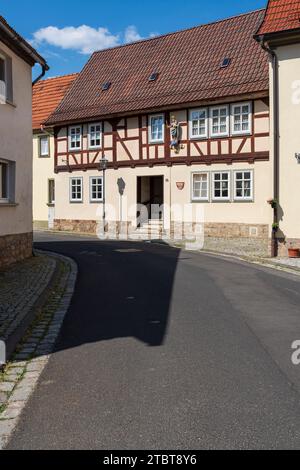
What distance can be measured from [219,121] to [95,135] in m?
7.17

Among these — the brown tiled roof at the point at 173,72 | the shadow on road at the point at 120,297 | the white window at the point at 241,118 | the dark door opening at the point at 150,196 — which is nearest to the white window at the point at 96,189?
the dark door opening at the point at 150,196

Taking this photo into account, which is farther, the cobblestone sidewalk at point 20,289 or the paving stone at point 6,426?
the cobblestone sidewalk at point 20,289

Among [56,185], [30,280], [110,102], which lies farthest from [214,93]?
[30,280]

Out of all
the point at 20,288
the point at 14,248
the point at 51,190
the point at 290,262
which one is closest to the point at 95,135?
the point at 51,190

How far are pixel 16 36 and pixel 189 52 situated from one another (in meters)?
15.2

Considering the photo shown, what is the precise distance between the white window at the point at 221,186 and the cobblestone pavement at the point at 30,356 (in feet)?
45.4

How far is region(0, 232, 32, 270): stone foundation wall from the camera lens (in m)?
13.1

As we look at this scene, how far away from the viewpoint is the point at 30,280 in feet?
36.2

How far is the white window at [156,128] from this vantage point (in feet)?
84.5

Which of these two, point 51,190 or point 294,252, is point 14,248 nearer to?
point 294,252

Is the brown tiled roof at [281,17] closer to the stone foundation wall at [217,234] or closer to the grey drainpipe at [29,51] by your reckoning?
the grey drainpipe at [29,51]

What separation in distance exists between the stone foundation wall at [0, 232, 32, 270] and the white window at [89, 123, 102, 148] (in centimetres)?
1379

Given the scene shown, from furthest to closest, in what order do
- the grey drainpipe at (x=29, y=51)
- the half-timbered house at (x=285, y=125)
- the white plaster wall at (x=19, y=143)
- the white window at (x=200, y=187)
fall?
the white window at (x=200, y=187)
the half-timbered house at (x=285, y=125)
the white plaster wall at (x=19, y=143)
the grey drainpipe at (x=29, y=51)

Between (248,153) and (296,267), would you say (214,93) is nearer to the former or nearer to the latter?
(248,153)
